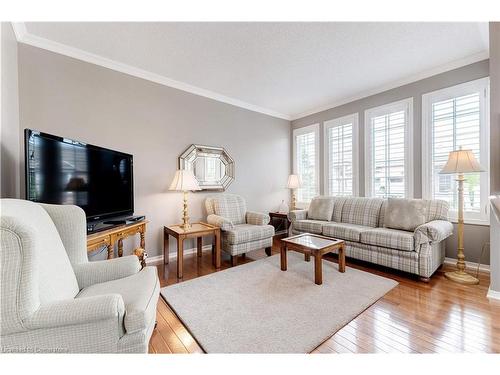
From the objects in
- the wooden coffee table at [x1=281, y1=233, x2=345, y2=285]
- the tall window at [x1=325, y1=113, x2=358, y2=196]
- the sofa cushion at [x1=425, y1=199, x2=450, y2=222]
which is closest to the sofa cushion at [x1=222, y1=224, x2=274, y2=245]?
the wooden coffee table at [x1=281, y1=233, x2=345, y2=285]

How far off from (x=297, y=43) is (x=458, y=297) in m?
2.88

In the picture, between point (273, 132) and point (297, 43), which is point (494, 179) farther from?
point (273, 132)

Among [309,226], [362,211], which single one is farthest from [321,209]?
[362,211]

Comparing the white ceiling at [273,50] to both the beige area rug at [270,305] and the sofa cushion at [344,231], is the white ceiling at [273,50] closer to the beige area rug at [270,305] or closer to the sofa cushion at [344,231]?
the sofa cushion at [344,231]

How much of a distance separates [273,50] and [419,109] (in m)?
2.23

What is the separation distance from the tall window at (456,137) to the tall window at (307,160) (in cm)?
176

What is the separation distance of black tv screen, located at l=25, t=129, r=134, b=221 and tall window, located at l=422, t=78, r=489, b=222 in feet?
12.7

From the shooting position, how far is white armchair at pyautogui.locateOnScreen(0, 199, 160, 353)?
2.85 feet

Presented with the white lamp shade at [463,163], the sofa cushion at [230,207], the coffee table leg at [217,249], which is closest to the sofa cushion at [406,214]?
the white lamp shade at [463,163]

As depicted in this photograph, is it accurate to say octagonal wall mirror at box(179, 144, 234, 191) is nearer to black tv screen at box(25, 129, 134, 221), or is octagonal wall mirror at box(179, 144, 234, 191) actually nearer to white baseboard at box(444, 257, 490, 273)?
black tv screen at box(25, 129, 134, 221)

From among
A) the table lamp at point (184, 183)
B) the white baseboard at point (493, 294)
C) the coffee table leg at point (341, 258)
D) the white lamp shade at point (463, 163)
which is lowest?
the white baseboard at point (493, 294)

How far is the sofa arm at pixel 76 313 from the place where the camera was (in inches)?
35.3
